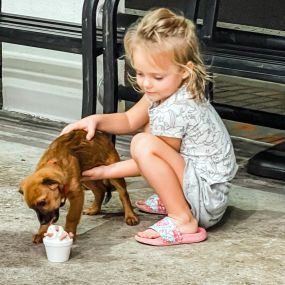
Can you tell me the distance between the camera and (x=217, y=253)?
136 inches

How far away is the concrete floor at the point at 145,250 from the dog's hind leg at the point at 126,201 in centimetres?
4

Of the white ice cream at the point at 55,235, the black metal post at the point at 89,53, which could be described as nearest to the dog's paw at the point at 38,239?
the white ice cream at the point at 55,235

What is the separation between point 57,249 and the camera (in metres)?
3.28

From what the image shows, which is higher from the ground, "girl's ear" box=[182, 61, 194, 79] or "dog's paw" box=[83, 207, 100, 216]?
"girl's ear" box=[182, 61, 194, 79]

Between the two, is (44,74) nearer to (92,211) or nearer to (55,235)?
(92,211)

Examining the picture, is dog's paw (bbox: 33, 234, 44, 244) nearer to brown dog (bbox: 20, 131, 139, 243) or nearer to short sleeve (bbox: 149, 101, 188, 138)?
brown dog (bbox: 20, 131, 139, 243)

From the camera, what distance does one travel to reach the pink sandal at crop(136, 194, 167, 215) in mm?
3904

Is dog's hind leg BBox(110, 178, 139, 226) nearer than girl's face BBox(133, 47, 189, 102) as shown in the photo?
No

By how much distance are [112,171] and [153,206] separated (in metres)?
0.37

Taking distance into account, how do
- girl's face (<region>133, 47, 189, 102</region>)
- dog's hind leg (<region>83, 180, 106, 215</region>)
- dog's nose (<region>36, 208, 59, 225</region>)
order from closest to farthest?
dog's nose (<region>36, 208, 59, 225</region>)
girl's face (<region>133, 47, 189, 102</region>)
dog's hind leg (<region>83, 180, 106, 215</region>)

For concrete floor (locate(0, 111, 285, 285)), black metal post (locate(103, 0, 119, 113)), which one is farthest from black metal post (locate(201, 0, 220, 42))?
concrete floor (locate(0, 111, 285, 285))

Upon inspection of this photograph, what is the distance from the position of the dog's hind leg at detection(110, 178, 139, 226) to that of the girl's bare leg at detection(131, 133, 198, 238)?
0.19m

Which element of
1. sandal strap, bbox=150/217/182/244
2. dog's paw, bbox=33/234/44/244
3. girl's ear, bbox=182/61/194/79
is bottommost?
dog's paw, bbox=33/234/44/244

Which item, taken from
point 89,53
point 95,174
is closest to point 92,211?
point 95,174
